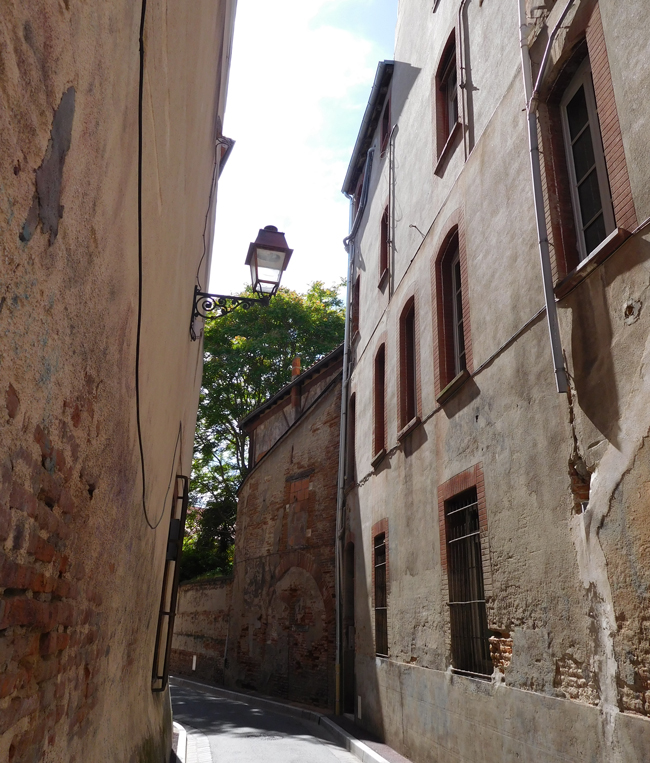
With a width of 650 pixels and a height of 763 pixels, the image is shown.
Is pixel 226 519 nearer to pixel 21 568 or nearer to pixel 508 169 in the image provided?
pixel 508 169

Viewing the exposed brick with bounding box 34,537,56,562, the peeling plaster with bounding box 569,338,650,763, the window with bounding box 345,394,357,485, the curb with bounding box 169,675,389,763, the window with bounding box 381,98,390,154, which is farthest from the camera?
the window with bounding box 381,98,390,154

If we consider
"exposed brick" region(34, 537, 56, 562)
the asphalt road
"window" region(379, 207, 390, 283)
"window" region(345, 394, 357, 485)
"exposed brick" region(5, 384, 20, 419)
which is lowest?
the asphalt road

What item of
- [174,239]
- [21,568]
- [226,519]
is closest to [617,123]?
[174,239]

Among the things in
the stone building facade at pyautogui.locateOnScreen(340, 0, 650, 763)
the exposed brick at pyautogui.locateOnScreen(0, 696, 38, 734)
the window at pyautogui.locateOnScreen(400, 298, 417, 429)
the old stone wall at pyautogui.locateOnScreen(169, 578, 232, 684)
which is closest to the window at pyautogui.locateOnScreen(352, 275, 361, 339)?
the stone building facade at pyautogui.locateOnScreen(340, 0, 650, 763)

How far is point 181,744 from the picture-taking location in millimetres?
9312

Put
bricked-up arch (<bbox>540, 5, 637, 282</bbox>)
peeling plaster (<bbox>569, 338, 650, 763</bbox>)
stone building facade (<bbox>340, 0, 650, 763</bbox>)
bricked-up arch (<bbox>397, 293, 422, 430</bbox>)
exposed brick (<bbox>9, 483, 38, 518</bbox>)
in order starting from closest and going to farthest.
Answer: exposed brick (<bbox>9, 483, 38, 518</bbox>)
peeling plaster (<bbox>569, 338, 650, 763</bbox>)
stone building facade (<bbox>340, 0, 650, 763</bbox>)
bricked-up arch (<bbox>540, 5, 637, 282</bbox>)
bricked-up arch (<bbox>397, 293, 422, 430</bbox>)

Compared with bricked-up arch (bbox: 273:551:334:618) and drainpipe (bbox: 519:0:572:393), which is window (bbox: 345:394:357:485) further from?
drainpipe (bbox: 519:0:572:393)

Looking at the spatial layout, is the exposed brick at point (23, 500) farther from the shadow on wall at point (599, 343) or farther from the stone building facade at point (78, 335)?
the shadow on wall at point (599, 343)

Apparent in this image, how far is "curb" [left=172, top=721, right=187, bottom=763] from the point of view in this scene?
27.3 feet

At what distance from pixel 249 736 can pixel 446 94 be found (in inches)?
415

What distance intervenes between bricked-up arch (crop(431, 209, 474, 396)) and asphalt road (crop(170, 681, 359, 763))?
522 cm

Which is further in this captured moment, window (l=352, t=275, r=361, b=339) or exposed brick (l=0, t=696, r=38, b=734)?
window (l=352, t=275, r=361, b=339)

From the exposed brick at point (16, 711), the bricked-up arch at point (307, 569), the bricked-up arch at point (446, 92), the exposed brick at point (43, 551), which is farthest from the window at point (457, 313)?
the bricked-up arch at point (307, 569)

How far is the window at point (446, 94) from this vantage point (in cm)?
1007
